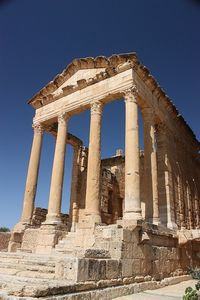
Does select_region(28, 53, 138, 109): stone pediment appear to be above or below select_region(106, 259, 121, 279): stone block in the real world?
above

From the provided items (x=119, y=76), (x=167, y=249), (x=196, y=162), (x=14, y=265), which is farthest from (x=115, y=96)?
(x=196, y=162)

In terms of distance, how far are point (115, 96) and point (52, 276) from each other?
30.1 feet

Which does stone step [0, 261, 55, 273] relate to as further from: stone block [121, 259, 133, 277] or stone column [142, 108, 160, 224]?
stone column [142, 108, 160, 224]

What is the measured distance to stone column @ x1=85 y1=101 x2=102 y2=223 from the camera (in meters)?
12.2

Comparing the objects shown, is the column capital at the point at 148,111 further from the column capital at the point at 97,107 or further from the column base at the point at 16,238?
the column base at the point at 16,238

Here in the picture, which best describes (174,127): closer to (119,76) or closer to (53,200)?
(119,76)

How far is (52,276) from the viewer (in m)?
7.29

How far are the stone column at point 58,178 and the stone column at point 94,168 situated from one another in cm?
221

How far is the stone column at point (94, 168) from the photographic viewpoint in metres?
12.2

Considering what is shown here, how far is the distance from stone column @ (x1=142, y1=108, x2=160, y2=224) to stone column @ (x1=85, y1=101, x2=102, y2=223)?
244cm

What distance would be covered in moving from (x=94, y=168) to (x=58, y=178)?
2565 mm

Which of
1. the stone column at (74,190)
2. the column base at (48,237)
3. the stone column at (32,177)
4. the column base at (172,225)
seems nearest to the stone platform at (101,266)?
the column base at (48,237)

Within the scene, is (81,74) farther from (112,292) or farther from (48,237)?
(112,292)

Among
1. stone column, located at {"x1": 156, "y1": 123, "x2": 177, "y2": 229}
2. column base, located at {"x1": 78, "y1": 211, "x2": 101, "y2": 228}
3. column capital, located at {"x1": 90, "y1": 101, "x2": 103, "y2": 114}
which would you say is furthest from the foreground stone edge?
column capital, located at {"x1": 90, "y1": 101, "x2": 103, "y2": 114}
